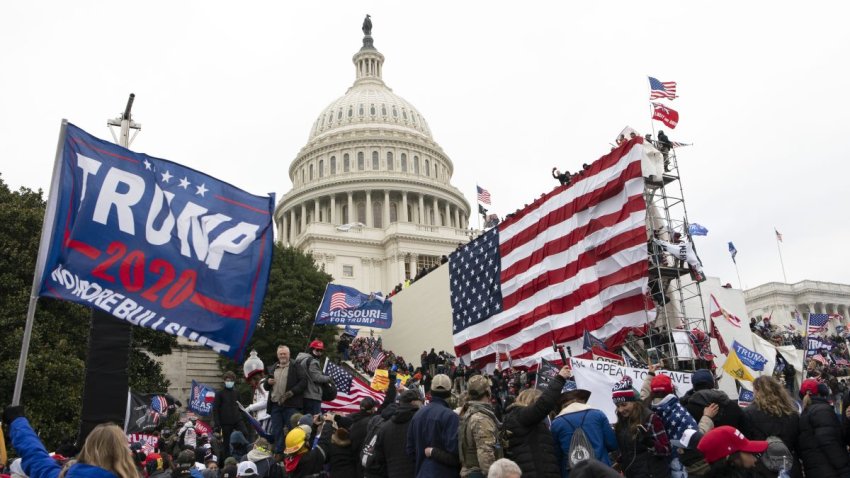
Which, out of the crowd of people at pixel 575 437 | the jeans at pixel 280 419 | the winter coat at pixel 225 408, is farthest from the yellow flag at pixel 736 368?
the winter coat at pixel 225 408

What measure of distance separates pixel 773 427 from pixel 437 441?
3.21 m

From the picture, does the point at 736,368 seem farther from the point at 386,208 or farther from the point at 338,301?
the point at 386,208

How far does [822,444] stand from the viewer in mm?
6625

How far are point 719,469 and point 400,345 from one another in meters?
42.0

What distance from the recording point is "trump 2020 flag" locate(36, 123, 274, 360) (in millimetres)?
6211

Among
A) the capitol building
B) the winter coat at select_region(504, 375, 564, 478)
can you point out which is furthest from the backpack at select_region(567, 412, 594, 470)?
the capitol building

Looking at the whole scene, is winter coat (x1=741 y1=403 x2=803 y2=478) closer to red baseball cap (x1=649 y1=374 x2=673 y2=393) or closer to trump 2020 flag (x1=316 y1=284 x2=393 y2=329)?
red baseball cap (x1=649 y1=374 x2=673 y2=393)

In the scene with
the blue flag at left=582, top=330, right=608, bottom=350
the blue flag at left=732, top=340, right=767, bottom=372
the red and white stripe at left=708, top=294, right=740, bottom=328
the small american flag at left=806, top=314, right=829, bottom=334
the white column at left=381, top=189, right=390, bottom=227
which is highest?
the white column at left=381, top=189, right=390, bottom=227

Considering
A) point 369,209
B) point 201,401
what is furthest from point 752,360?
point 369,209

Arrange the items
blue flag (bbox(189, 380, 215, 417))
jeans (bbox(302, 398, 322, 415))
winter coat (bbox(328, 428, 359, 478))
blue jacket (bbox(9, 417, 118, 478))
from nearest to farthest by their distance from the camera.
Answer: blue jacket (bbox(9, 417, 118, 478)) < winter coat (bbox(328, 428, 359, 478)) < jeans (bbox(302, 398, 322, 415)) < blue flag (bbox(189, 380, 215, 417))

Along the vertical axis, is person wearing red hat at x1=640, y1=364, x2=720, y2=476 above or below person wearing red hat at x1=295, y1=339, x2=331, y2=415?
below

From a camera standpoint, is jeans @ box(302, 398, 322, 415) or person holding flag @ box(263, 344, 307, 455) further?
jeans @ box(302, 398, 322, 415)

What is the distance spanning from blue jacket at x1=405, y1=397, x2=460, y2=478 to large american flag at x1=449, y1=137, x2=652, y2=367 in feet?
48.8

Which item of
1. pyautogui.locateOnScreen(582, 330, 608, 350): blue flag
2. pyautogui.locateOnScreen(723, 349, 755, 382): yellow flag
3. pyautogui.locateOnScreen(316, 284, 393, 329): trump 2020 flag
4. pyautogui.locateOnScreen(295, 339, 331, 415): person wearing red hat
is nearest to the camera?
pyautogui.locateOnScreen(295, 339, 331, 415): person wearing red hat
